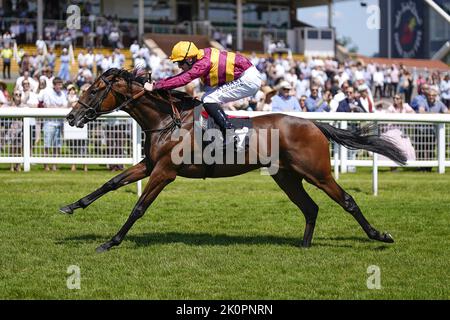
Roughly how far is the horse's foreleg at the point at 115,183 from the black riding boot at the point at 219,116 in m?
0.76

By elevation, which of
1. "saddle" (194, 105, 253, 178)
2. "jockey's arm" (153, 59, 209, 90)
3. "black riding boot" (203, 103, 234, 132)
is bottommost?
"saddle" (194, 105, 253, 178)

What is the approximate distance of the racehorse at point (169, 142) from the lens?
7684mm

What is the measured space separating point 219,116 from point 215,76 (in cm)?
38

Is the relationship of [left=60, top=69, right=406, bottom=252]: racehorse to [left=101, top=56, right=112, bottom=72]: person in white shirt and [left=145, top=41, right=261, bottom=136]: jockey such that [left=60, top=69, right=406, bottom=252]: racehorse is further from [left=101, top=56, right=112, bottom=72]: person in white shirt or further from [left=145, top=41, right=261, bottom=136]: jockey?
[left=101, top=56, right=112, bottom=72]: person in white shirt

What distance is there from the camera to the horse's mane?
7.90 m

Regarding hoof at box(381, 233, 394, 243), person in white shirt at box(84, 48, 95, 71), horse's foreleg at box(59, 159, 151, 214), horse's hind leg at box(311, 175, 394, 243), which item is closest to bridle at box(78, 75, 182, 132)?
horse's foreleg at box(59, 159, 151, 214)

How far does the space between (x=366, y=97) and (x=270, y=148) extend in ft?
26.5

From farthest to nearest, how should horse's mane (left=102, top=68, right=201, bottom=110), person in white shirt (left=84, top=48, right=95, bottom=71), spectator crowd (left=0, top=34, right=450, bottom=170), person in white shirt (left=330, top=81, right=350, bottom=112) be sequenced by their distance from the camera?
person in white shirt (left=84, top=48, right=95, bottom=71)
person in white shirt (left=330, top=81, right=350, bottom=112)
spectator crowd (left=0, top=34, right=450, bottom=170)
horse's mane (left=102, top=68, right=201, bottom=110)

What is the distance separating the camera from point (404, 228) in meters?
8.79

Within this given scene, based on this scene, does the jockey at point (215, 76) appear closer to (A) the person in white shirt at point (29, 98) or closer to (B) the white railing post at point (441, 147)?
(B) the white railing post at point (441, 147)

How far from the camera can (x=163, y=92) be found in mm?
7918

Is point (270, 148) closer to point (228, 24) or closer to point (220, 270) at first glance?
point (220, 270)

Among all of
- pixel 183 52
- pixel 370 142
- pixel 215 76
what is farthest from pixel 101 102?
pixel 370 142

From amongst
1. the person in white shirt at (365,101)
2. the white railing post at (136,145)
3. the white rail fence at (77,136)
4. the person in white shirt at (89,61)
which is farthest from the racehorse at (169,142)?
the person in white shirt at (89,61)
